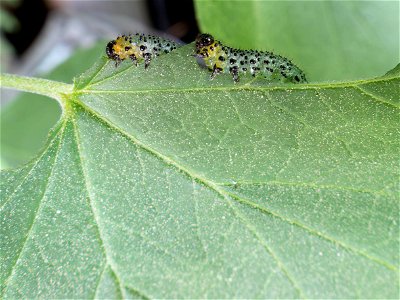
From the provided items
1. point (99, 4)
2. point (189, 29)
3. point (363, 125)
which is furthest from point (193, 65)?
point (99, 4)

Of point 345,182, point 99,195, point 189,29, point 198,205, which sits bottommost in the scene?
point 189,29

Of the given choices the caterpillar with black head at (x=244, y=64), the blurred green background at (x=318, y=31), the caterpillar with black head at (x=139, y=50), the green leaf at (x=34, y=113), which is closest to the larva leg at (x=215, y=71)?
the caterpillar with black head at (x=244, y=64)

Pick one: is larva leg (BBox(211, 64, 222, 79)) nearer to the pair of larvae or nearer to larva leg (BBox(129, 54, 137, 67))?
the pair of larvae

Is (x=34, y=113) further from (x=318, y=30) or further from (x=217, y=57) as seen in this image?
(x=217, y=57)

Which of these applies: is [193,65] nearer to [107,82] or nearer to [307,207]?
[107,82]

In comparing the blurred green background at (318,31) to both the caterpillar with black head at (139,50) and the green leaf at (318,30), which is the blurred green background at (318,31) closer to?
the green leaf at (318,30)

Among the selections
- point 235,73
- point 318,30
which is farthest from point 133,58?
point 318,30

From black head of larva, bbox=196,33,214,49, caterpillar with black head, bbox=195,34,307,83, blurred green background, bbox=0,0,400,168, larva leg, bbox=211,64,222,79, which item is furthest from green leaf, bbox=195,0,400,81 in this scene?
larva leg, bbox=211,64,222,79
